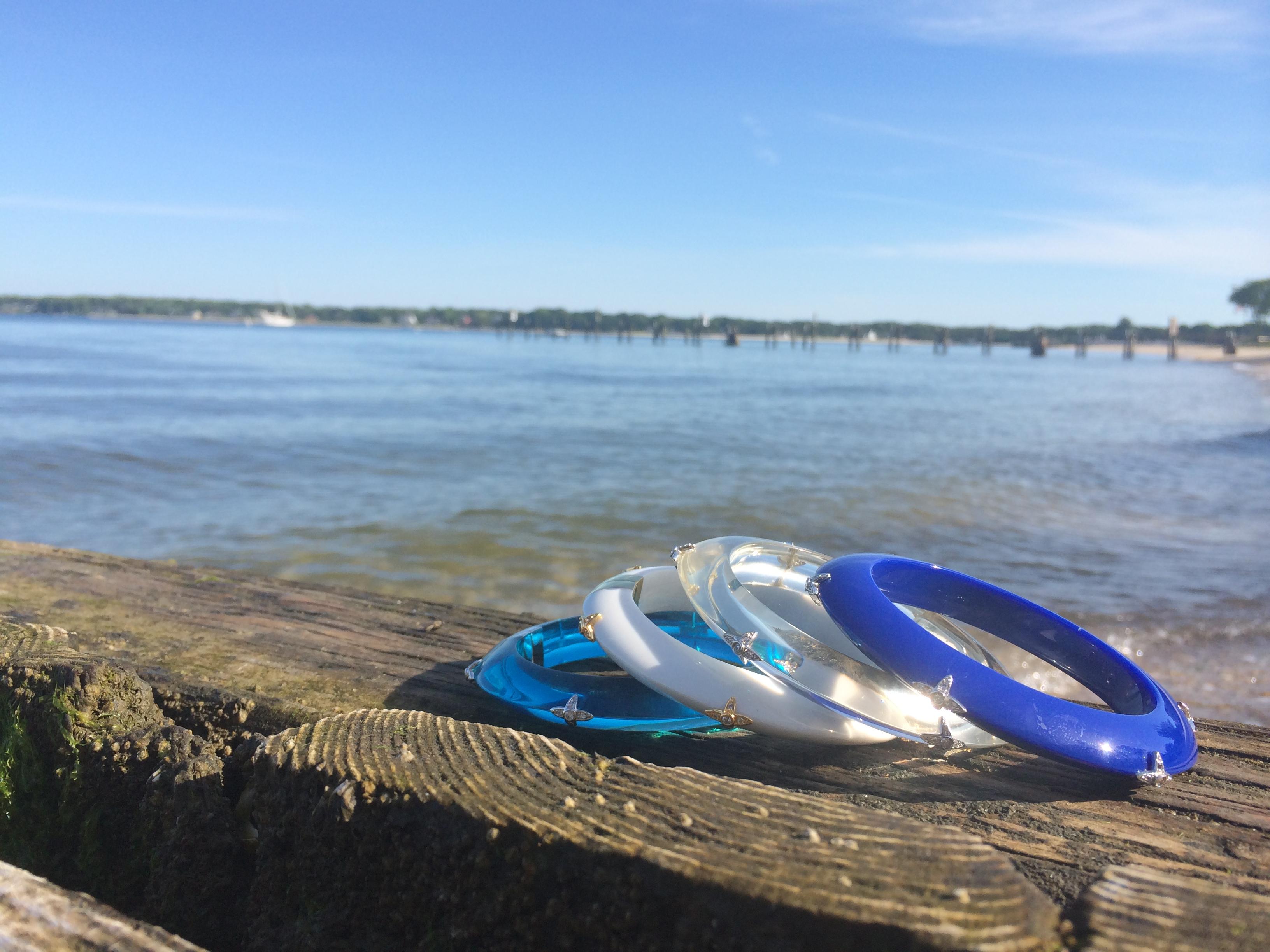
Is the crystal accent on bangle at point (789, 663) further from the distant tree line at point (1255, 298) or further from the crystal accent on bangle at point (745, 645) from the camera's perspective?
the distant tree line at point (1255, 298)

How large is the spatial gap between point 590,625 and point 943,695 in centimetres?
106

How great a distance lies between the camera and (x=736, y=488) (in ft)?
42.2

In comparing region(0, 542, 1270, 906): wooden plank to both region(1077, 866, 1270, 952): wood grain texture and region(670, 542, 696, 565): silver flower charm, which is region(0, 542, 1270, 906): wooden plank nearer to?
region(1077, 866, 1270, 952): wood grain texture

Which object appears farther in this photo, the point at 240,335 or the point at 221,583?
the point at 240,335

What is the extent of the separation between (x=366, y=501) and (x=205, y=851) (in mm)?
9369

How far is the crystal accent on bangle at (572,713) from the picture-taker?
2455mm

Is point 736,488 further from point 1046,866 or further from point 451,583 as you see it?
point 1046,866

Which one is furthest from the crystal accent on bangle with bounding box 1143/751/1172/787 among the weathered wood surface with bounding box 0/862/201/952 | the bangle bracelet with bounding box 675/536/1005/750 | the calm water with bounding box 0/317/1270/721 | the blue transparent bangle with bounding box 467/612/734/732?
the calm water with bounding box 0/317/1270/721

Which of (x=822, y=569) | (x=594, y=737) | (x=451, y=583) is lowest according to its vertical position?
(x=451, y=583)

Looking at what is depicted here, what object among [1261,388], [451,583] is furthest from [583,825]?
[1261,388]

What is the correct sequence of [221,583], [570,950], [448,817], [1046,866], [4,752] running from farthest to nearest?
[221,583] < [4,752] < [1046,866] < [448,817] < [570,950]

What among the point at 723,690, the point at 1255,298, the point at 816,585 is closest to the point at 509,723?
the point at 723,690

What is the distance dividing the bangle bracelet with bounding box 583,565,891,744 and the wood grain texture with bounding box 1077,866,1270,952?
0.96 meters

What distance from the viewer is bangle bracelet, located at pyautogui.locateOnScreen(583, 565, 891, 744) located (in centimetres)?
235
